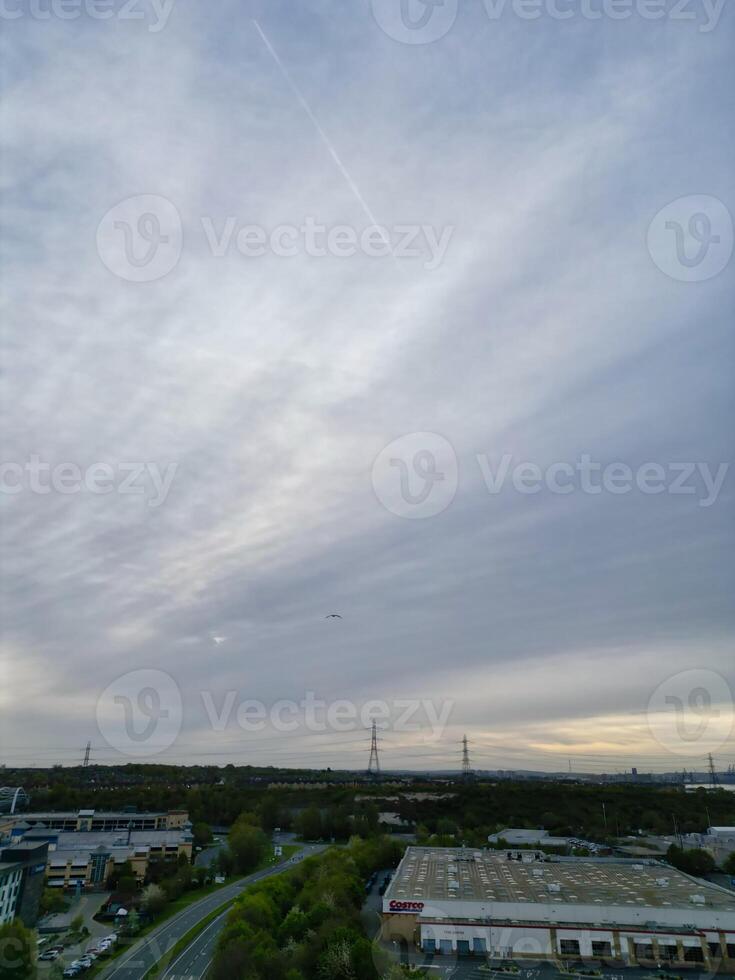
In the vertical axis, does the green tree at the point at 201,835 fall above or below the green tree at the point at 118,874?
above

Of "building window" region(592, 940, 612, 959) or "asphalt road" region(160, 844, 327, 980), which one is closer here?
"asphalt road" region(160, 844, 327, 980)

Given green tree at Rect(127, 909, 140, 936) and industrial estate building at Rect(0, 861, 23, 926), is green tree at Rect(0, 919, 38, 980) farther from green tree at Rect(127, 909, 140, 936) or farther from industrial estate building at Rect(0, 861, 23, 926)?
green tree at Rect(127, 909, 140, 936)

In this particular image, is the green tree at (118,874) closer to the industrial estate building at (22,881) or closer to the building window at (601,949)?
the industrial estate building at (22,881)

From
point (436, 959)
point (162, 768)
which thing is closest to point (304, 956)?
point (436, 959)

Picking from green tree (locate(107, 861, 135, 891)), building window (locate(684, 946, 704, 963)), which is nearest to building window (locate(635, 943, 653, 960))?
building window (locate(684, 946, 704, 963))

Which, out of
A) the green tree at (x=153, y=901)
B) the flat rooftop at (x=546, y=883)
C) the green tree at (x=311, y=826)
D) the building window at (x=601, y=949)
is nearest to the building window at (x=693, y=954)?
the flat rooftop at (x=546, y=883)

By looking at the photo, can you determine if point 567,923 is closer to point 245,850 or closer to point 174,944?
point 174,944

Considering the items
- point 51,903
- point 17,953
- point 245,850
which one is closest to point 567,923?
point 17,953
